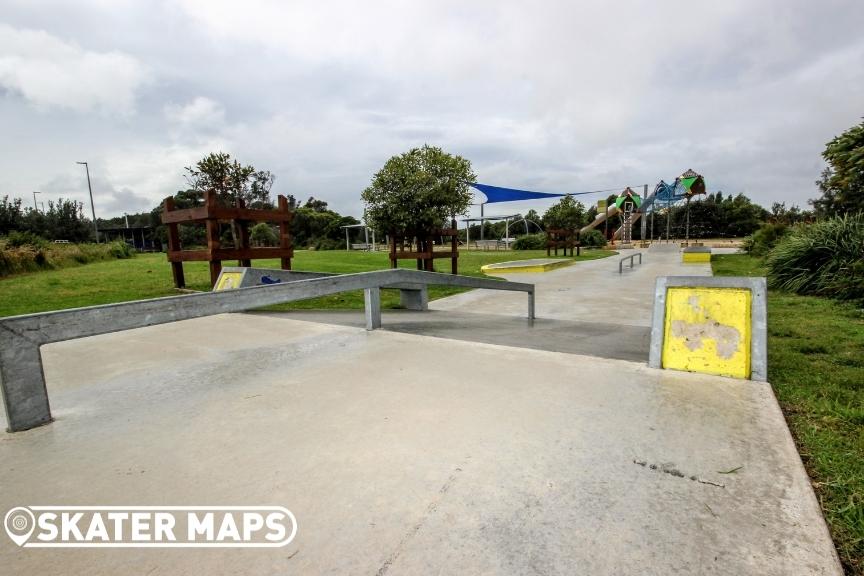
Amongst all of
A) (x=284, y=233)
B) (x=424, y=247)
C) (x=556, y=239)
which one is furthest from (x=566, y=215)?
(x=284, y=233)

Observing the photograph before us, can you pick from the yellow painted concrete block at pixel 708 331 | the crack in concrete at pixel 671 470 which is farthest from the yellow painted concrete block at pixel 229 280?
the crack in concrete at pixel 671 470

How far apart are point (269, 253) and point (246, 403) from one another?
6.81 m

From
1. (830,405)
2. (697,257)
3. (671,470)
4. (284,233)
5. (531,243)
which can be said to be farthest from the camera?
(531,243)

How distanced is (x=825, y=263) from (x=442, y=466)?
10209mm

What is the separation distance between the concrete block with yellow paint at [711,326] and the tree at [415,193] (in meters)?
8.29

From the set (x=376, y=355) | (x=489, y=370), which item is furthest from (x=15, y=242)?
(x=489, y=370)

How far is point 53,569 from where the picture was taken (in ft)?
4.49

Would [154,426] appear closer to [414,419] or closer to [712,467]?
[414,419]

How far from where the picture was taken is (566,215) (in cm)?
2712

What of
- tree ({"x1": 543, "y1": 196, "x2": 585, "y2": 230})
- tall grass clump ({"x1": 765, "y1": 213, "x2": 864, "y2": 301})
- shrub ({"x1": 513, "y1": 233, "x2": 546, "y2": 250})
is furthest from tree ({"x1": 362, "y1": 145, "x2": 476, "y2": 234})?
shrub ({"x1": 513, "y1": 233, "x2": 546, "y2": 250})

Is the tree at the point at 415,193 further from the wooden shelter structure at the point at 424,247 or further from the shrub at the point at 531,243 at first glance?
the shrub at the point at 531,243

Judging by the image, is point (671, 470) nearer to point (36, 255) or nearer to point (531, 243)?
point (36, 255)

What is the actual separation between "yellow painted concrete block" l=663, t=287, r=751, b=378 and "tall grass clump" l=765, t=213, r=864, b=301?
246 inches

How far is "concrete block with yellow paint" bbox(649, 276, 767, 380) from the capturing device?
2959 mm
